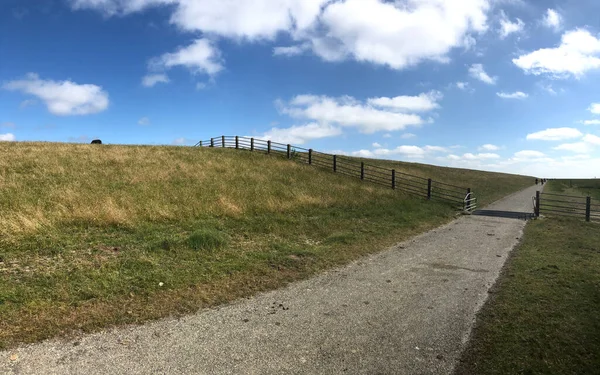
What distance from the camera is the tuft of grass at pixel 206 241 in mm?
8531

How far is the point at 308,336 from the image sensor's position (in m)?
4.58

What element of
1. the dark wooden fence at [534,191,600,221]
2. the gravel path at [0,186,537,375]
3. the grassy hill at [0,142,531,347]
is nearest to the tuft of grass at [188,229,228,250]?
the grassy hill at [0,142,531,347]

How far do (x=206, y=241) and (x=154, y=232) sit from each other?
2.11 meters

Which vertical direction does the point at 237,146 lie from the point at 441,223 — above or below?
above

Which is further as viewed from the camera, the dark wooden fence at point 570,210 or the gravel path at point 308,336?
the dark wooden fence at point 570,210

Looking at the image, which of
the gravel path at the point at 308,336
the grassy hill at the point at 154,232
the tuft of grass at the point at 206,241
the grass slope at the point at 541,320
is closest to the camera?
the gravel path at the point at 308,336

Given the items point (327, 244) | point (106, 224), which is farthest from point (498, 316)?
point (106, 224)

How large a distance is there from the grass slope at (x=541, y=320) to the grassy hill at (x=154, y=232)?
344cm

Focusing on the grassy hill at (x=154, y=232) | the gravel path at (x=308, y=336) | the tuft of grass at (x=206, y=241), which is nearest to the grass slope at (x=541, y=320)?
the gravel path at (x=308, y=336)

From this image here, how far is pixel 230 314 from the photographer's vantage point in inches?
206

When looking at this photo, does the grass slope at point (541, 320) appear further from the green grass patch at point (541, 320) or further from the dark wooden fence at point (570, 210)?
the dark wooden fence at point (570, 210)

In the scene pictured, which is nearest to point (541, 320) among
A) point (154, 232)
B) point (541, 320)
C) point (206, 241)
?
point (541, 320)

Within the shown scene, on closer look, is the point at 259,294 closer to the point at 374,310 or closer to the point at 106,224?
the point at 374,310

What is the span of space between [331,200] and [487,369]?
44.6 ft
